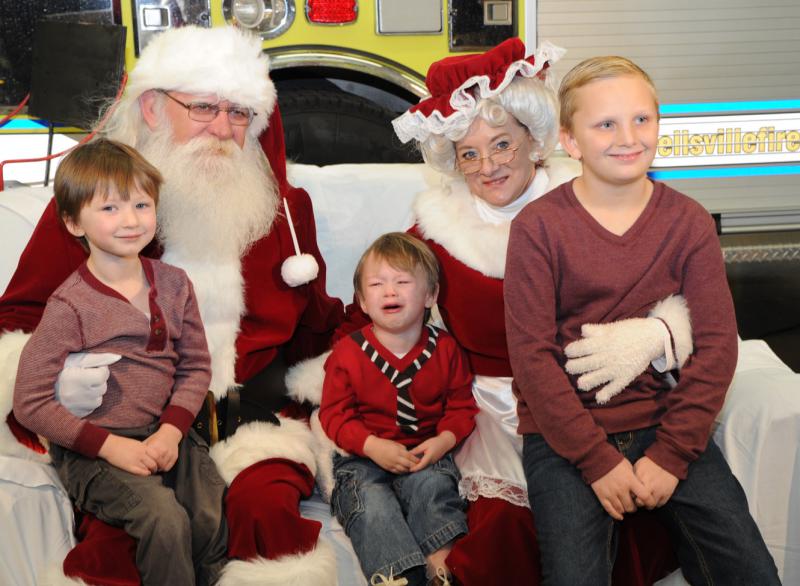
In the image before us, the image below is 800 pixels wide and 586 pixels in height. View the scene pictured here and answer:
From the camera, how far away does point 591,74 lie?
1.98 m

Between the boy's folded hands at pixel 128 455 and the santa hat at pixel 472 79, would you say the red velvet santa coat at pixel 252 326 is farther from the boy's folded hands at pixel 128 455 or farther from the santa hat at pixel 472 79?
the santa hat at pixel 472 79

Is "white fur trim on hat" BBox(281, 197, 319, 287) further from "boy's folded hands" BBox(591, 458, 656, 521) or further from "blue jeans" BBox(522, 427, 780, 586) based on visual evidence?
"boy's folded hands" BBox(591, 458, 656, 521)

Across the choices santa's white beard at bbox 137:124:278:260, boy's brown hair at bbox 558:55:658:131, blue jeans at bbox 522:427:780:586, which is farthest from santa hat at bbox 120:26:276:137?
blue jeans at bbox 522:427:780:586

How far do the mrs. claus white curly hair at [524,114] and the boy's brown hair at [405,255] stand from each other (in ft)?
0.94

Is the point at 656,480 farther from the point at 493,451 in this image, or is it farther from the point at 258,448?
the point at 258,448

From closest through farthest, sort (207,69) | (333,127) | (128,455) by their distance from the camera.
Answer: (128,455)
(207,69)
(333,127)

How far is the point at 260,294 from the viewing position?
266 cm

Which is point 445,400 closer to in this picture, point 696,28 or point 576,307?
point 576,307

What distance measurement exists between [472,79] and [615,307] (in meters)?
0.74

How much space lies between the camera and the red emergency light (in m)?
3.46

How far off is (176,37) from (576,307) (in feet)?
4.83

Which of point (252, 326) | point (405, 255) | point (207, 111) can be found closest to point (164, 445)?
point (252, 326)

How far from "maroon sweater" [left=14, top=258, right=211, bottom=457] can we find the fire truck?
1506 millimetres

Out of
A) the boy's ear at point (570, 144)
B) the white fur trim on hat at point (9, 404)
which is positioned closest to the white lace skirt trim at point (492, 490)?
the boy's ear at point (570, 144)
